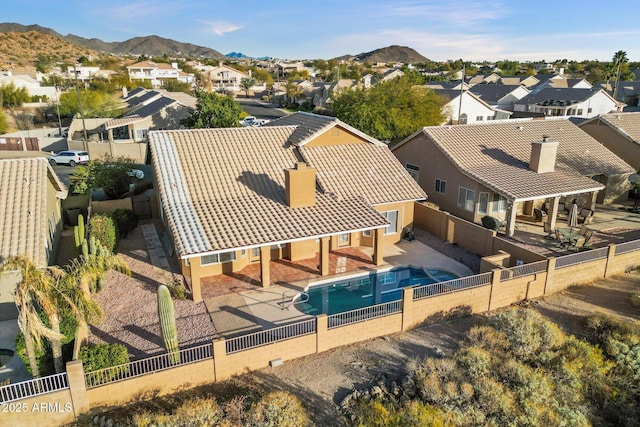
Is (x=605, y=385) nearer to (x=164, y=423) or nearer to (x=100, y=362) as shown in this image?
(x=164, y=423)

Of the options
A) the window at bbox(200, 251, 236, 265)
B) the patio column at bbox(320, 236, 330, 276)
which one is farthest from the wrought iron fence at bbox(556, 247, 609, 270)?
the window at bbox(200, 251, 236, 265)

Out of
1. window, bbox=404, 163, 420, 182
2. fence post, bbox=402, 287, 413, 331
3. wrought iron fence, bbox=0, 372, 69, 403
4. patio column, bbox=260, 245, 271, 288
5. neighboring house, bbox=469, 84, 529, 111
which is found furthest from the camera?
neighboring house, bbox=469, 84, 529, 111

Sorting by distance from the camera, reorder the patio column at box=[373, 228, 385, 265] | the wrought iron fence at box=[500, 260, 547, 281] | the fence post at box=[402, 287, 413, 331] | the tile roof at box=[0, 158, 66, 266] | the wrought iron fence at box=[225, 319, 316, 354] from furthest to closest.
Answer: the patio column at box=[373, 228, 385, 265]
the wrought iron fence at box=[500, 260, 547, 281]
the tile roof at box=[0, 158, 66, 266]
the fence post at box=[402, 287, 413, 331]
the wrought iron fence at box=[225, 319, 316, 354]

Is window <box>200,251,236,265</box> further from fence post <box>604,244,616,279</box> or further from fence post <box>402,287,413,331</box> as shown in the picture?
fence post <box>604,244,616,279</box>

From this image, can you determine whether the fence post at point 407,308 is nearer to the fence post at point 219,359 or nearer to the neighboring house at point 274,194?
the neighboring house at point 274,194

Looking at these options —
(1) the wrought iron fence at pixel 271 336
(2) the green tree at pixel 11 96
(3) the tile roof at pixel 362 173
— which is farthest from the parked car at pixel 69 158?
(1) the wrought iron fence at pixel 271 336

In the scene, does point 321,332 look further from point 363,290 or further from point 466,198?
point 466,198

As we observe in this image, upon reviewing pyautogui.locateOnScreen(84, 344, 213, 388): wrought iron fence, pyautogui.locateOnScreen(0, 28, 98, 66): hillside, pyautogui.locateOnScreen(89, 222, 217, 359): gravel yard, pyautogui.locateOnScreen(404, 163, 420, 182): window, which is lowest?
pyautogui.locateOnScreen(89, 222, 217, 359): gravel yard
